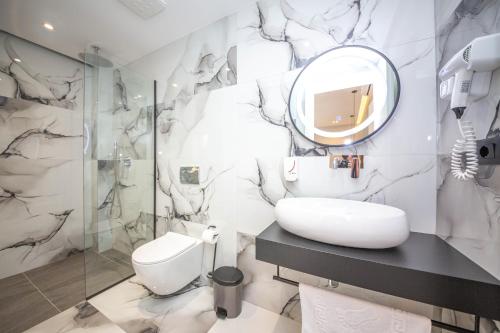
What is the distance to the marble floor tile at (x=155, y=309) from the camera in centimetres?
130

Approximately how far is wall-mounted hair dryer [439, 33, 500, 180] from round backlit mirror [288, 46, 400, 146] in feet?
0.94

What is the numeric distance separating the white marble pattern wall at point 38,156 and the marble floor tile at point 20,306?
0.27 metres

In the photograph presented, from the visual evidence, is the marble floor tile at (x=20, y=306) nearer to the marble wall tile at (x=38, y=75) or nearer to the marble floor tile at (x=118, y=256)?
the marble floor tile at (x=118, y=256)

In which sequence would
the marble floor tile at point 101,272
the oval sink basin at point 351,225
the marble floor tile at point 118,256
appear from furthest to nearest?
the marble floor tile at point 118,256
the marble floor tile at point 101,272
the oval sink basin at point 351,225

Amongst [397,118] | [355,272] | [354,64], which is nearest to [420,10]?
[354,64]

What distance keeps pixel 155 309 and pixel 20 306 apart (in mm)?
1028

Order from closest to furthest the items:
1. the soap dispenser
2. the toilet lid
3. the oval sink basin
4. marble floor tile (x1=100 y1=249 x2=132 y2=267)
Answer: the oval sink basin
the soap dispenser
the toilet lid
marble floor tile (x1=100 y1=249 x2=132 y2=267)

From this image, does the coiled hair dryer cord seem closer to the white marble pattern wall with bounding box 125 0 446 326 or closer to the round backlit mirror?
the white marble pattern wall with bounding box 125 0 446 326

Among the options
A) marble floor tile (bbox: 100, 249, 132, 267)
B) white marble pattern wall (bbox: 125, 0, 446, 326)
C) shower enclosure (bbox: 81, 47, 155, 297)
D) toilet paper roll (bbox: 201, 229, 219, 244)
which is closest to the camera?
white marble pattern wall (bbox: 125, 0, 446, 326)

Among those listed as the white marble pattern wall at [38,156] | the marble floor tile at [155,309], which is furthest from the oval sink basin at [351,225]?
the white marble pattern wall at [38,156]

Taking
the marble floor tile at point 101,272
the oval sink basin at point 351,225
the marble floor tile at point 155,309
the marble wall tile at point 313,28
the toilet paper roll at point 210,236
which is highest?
the marble wall tile at point 313,28

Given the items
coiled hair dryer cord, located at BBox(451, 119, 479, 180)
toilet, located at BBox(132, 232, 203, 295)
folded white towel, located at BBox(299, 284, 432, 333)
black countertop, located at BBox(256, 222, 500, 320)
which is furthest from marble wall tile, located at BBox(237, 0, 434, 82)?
toilet, located at BBox(132, 232, 203, 295)

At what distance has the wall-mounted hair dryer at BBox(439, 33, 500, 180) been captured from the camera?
2.06 feet

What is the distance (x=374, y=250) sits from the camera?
0.79 m
